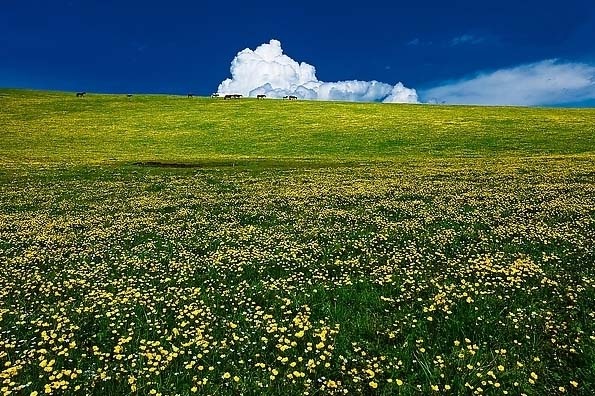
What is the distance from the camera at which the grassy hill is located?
218 feet

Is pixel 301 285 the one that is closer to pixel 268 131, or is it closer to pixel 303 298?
pixel 303 298

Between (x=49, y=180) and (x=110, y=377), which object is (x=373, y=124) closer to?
(x=49, y=180)

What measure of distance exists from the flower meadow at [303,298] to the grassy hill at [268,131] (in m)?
39.4

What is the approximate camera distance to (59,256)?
17750mm

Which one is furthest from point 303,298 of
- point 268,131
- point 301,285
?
point 268,131

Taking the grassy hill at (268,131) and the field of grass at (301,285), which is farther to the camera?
the grassy hill at (268,131)

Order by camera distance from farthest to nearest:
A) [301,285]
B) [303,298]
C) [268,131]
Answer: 1. [268,131]
2. [301,285]
3. [303,298]

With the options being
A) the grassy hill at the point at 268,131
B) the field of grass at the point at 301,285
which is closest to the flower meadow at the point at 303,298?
the field of grass at the point at 301,285

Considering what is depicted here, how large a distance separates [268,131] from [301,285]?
74.4 meters

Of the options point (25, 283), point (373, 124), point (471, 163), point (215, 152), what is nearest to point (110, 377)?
point (25, 283)

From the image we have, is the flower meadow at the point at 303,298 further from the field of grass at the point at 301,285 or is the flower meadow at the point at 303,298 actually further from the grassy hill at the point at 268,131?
the grassy hill at the point at 268,131

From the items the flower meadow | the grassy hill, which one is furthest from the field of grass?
the grassy hill

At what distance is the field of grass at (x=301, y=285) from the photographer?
31.3ft

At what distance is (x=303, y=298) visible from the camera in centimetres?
1329
